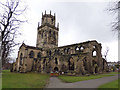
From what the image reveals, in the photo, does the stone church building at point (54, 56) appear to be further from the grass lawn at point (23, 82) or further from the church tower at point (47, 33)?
the grass lawn at point (23, 82)

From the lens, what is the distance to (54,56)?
32688 mm

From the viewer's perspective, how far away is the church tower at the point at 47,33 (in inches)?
1946

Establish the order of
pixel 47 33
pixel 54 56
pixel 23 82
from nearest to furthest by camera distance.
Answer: pixel 23 82 → pixel 54 56 → pixel 47 33

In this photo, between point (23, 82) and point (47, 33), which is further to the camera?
point (47, 33)

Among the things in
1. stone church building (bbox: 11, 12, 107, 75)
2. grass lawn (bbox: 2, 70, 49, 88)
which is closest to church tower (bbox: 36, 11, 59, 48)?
stone church building (bbox: 11, 12, 107, 75)

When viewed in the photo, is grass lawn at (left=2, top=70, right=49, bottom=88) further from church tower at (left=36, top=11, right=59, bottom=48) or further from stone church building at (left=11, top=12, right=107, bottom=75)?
church tower at (left=36, top=11, right=59, bottom=48)

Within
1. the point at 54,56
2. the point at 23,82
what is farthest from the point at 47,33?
the point at 23,82

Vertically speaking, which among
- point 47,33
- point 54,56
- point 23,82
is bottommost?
point 23,82

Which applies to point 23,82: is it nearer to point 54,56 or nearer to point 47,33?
point 54,56

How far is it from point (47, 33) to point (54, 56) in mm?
19842

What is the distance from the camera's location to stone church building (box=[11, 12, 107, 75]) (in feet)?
94.7

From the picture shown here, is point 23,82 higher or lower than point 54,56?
lower

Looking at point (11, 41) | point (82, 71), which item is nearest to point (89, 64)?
point (82, 71)

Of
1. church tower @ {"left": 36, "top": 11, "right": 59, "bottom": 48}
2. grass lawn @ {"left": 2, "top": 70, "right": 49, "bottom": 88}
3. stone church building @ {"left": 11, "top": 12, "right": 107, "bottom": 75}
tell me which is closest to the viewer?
grass lawn @ {"left": 2, "top": 70, "right": 49, "bottom": 88}
